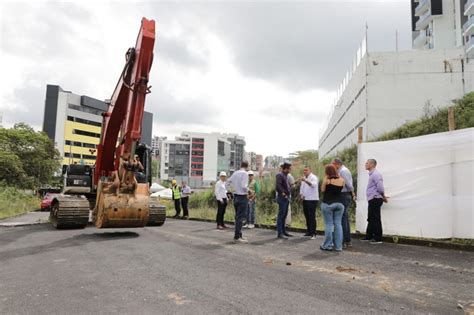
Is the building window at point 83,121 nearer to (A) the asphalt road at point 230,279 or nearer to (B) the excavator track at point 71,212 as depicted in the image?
(B) the excavator track at point 71,212

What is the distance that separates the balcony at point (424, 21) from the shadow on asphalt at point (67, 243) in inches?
2284

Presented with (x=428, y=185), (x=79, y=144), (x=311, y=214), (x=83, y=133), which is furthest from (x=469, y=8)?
(x=79, y=144)

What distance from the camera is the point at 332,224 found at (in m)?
6.58

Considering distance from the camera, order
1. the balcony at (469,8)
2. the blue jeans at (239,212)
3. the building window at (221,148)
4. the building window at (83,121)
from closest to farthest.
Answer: the blue jeans at (239,212) → the balcony at (469,8) → the building window at (83,121) → the building window at (221,148)

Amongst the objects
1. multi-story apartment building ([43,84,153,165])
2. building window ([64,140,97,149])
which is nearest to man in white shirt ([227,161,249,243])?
multi-story apartment building ([43,84,153,165])

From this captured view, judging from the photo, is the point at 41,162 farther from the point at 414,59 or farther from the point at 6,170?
the point at 414,59

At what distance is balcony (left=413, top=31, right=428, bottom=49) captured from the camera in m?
56.0

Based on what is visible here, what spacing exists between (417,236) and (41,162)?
46.3 metres

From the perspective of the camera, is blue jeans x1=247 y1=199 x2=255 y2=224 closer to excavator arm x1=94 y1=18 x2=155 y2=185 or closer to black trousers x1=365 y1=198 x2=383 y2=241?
black trousers x1=365 y1=198 x2=383 y2=241

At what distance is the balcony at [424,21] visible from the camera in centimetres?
5223

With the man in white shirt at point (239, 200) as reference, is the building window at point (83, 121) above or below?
above

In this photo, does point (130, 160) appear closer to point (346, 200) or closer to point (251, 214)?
point (251, 214)

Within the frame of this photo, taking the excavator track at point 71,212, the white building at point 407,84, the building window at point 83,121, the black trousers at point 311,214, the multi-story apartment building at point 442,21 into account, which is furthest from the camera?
the building window at point 83,121

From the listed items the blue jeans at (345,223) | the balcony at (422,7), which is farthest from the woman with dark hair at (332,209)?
the balcony at (422,7)
